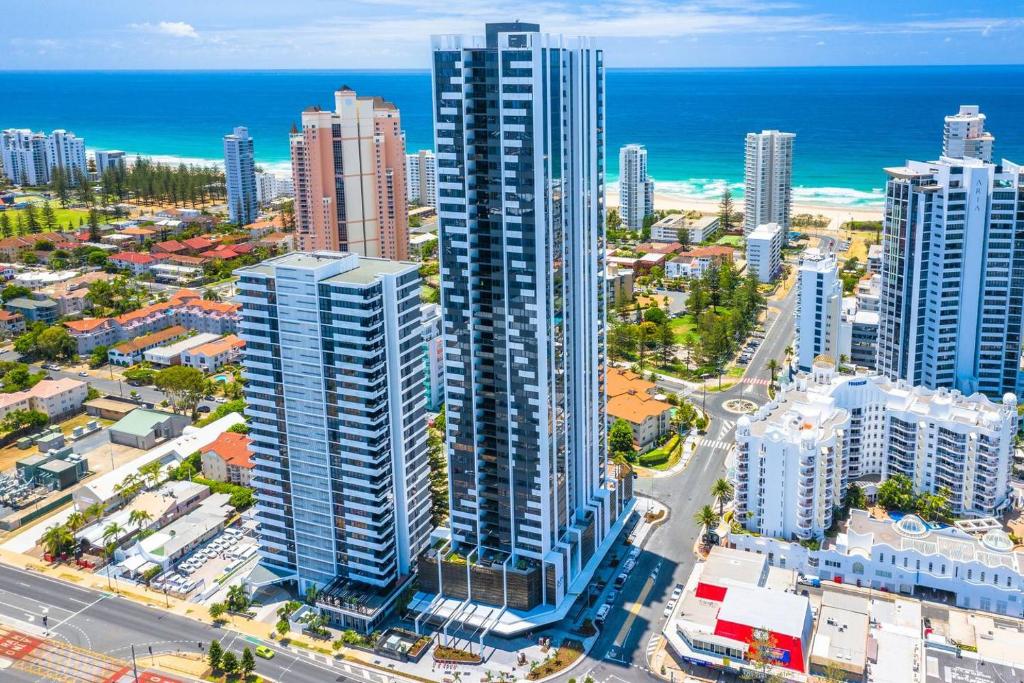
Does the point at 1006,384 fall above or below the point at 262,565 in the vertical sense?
above

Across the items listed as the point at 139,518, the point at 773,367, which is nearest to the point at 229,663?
the point at 139,518

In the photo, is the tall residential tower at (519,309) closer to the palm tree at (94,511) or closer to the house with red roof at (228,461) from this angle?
the house with red roof at (228,461)

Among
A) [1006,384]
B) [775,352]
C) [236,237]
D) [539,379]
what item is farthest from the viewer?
[236,237]

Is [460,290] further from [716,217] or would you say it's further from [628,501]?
[716,217]

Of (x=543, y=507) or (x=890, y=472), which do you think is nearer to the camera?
(x=543, y=507)

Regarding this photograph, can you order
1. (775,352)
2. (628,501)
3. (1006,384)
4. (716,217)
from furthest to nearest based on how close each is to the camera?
(716,217), (775,352), (1006,384), (628,501)

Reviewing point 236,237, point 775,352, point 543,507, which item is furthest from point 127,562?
point 236,237

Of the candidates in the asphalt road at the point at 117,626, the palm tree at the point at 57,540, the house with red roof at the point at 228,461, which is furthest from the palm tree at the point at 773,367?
the palm tree at the point at 57,540

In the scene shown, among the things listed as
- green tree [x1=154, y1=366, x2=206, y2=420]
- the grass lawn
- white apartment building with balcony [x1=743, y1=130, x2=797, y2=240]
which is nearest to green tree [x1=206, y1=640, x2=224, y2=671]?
green tree [x1=154, y1=366, x2=206, y2=420]
